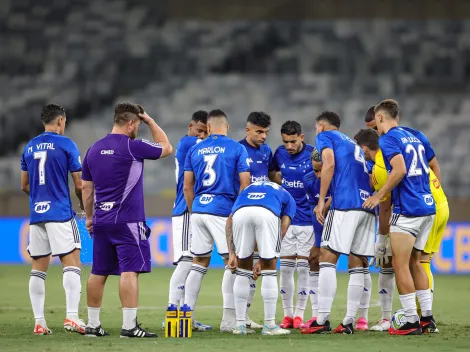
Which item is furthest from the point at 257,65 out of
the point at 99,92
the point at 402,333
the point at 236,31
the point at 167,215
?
the point at 402,333

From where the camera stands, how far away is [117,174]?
796 centimetres

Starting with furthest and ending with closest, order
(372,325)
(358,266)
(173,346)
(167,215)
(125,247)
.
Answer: (167,215)
(372,325)
(358,266)
(125,247)
(173,346)

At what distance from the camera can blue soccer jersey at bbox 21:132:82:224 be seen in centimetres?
861

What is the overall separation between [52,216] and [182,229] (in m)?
1.38

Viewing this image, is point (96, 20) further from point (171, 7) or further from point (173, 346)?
point (173, 346)

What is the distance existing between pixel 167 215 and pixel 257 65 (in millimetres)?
7086

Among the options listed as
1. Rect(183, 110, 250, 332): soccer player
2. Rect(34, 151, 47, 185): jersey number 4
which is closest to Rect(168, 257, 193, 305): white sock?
Rect(183, 110, 250, 332): soccer player

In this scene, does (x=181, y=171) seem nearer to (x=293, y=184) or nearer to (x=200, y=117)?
(x=200, y=117)

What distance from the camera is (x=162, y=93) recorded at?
23.9 meters

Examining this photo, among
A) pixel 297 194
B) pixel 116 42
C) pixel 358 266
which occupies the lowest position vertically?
pixel 358 266

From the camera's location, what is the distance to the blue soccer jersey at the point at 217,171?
8.59 m

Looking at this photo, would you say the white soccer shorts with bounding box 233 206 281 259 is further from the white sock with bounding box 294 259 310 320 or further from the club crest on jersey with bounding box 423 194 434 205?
the club crest on jersey with bounding box 423 194 434 205

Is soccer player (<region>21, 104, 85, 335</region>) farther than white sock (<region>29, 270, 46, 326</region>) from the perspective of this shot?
Yes

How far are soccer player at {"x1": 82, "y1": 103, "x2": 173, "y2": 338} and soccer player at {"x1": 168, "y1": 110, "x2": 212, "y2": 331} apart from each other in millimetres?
1030
